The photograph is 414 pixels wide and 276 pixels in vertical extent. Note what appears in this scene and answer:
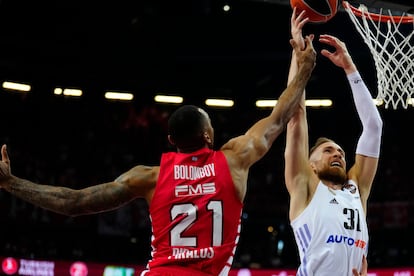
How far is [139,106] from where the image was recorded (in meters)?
16.1

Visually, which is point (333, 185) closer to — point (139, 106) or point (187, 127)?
point (187, 127)

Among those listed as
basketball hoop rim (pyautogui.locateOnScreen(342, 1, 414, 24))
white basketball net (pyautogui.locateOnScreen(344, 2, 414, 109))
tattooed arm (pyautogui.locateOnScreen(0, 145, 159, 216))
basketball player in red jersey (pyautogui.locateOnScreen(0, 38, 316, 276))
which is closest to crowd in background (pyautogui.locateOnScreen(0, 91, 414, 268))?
Result: white basketball net (pyautogui.locateOnScreen(344, 2, 414, 109))

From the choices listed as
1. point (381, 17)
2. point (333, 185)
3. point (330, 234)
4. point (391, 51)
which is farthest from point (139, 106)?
point (330, 234)

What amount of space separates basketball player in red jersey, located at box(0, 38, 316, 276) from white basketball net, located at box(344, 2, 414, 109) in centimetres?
235

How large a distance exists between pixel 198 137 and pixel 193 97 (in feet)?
39.3

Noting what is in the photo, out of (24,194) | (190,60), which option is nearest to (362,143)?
(24,194)

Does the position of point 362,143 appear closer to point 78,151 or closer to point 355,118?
point 78,151

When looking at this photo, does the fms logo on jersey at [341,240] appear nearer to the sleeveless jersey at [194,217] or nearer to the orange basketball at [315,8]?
the sleeveless jersey at [194,217]

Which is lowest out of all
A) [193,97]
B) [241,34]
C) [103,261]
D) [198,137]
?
[103,261]

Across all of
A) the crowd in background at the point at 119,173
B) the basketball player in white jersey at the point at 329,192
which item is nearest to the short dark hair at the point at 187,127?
the basketball player in white jersey at the point at 329,192

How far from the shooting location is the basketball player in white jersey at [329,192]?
4.38m

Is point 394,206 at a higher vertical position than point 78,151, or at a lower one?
lower

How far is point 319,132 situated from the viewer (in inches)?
681

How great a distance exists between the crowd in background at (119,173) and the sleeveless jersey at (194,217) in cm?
990
